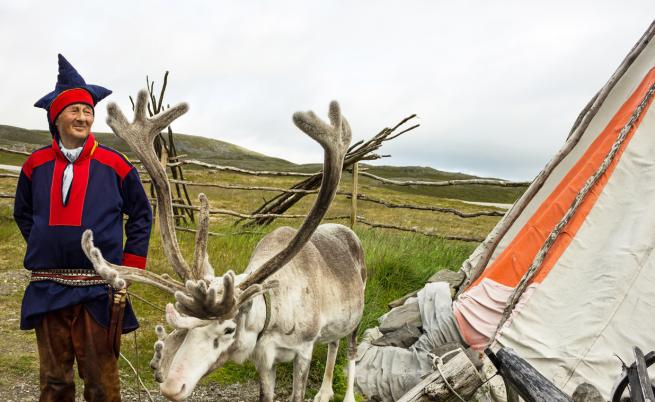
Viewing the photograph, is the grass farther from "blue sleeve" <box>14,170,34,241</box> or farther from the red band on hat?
the red band on hat

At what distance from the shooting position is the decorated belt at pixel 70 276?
2.52 m

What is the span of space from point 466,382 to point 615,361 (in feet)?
3.48

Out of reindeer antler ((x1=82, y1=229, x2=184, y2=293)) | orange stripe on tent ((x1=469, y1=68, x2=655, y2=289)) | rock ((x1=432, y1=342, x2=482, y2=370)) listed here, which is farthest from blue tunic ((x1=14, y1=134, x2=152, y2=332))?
orange stripe on tent ((x1=469, y1=68, x2=655, y2=289))

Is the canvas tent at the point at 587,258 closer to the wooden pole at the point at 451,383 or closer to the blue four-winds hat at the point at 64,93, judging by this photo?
the wooden pole at the point at 451,383

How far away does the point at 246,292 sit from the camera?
232 centimetres

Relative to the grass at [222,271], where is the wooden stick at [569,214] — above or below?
above

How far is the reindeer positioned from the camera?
219 centimetres

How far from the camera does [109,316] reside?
2627 mm

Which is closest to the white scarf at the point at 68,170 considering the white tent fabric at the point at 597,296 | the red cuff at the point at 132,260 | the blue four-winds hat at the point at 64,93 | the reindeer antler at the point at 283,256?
the blue four-winds hat at the point at 64,93

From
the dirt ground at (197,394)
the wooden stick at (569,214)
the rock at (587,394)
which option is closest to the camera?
the rock at (587,394)

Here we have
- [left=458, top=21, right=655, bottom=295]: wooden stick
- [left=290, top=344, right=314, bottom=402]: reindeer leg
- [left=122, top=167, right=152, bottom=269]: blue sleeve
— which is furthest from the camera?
[left=458, top=21, right=655, bottom=295]: wooden stick

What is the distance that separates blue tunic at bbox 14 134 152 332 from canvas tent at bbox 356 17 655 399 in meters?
2.29

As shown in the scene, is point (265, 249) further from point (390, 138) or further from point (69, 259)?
point (390, 138)

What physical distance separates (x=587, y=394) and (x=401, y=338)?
65.9 inches
